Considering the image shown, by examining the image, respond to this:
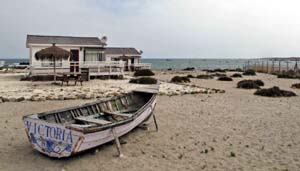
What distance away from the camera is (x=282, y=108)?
12.1 m

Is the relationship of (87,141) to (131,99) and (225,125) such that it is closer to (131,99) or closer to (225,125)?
(131,99)

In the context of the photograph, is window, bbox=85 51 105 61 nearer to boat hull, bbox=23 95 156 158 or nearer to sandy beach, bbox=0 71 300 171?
sandy beach, bbox=0 71 300 171

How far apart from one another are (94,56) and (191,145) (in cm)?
2292

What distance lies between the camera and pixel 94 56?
2862cm

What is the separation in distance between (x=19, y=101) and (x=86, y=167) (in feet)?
28.3

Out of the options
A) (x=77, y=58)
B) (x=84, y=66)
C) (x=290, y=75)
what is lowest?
(x=290, y=75)

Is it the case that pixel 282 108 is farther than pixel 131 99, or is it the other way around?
pixel 282 108

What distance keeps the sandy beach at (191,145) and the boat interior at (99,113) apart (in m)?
0.61

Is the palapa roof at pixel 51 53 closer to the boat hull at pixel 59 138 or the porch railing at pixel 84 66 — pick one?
the porch railing at pixel 84 66

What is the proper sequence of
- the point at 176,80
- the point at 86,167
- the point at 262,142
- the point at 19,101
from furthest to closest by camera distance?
the point at 176,80, the point at 19,101, the point at 262,142, the point at 86,167

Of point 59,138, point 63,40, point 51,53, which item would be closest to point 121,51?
point 63,40

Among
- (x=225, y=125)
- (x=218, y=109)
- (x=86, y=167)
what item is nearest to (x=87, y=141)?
(x=86, y=167)

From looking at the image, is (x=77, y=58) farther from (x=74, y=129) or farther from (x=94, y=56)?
(x=74, y=129)

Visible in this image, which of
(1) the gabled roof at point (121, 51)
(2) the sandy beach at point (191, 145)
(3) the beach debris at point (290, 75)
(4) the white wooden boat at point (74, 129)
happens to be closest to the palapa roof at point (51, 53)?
(2) the sandy beach at point (191, 145)
